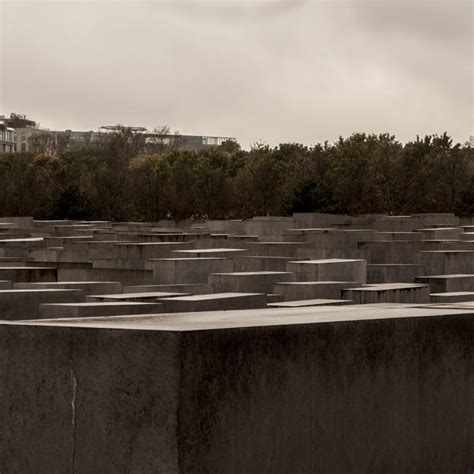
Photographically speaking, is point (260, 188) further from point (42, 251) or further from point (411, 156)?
point (42, 251)

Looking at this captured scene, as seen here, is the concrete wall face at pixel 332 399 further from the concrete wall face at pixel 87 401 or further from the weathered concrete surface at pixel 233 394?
the concrete wall face at pixel 87 401

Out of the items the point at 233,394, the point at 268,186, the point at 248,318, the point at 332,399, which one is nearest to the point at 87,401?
the point at 233,394

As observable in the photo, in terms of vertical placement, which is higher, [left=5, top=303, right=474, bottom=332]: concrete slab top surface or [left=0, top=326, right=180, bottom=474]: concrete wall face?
[left=5, top=303, right=474, bottom=332]: concrete slab top surface

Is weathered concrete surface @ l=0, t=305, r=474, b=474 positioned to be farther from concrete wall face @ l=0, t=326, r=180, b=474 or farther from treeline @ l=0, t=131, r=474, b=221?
treeline @ l=0, t=131, r=474, b=221

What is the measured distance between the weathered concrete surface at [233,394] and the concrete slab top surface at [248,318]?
0.5 inches

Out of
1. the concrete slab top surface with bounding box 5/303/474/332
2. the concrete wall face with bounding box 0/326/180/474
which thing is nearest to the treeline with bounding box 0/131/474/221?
the concrete slab top surface with bounding box 5/303/474/332

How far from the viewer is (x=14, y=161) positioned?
69.5m

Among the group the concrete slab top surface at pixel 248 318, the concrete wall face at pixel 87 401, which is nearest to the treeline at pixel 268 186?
the concrete slab top surface at pixel 248 318

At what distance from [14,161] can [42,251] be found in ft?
166

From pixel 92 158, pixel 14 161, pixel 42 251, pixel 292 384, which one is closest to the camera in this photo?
pixel 292 384

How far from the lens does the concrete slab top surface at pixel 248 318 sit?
20.5 ft

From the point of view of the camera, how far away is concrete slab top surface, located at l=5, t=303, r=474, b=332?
625cm

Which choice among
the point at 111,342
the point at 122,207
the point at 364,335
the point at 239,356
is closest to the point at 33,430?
the point at 111,342

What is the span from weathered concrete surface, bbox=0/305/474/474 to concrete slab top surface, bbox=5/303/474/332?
12mm
